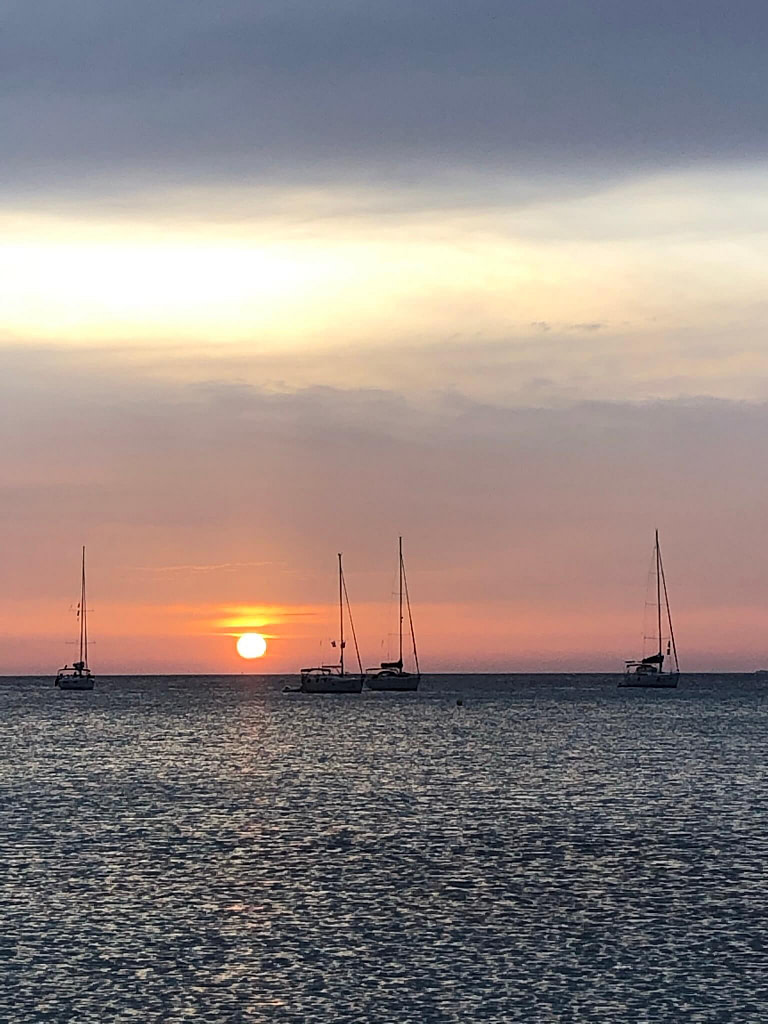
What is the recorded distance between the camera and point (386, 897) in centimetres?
5453

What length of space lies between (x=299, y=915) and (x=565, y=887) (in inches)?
421

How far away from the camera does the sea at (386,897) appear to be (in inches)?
1558

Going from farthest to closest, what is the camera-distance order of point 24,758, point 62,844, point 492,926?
point 24,758 → point 62,844 → point 492,926

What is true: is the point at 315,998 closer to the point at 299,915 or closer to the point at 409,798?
the point at 299,915

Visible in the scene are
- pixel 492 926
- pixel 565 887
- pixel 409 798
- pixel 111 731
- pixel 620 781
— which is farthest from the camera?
pixel 111 731

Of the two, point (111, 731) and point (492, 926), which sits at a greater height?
point (111, 731)

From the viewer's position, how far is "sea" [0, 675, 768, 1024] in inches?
→ 1558

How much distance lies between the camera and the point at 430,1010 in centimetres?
3812

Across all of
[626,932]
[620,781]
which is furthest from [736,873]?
[620,781]

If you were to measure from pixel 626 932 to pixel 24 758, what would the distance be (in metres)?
96.4

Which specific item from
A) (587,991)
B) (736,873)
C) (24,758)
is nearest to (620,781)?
(736,873)

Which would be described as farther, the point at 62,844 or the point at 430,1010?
the point at 62,844

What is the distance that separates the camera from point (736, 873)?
196 feet

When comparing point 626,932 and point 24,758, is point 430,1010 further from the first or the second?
point 24,758
